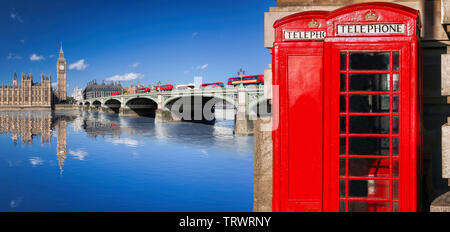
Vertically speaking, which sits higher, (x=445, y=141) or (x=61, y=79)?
(x=61, y=79)

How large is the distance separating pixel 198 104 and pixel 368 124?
146 feet

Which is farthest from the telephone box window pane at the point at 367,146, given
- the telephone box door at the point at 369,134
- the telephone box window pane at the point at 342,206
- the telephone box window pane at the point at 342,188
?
the telephone box window pane at the point at 342,206

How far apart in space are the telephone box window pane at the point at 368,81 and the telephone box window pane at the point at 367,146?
629mm

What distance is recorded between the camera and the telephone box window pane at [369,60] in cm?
386

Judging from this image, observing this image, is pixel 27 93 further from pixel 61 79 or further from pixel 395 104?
pixel 395 104

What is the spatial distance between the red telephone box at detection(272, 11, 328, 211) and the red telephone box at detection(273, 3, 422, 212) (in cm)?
1

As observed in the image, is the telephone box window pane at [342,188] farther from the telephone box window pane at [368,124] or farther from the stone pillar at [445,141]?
the stone pillar at [445,141]

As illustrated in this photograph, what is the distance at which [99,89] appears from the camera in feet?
527

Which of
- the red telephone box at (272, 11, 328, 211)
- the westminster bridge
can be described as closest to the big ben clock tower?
the westminster bridge

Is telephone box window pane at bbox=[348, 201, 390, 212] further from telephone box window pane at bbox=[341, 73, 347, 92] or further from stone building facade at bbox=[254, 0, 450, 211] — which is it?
telephone box window pane at bbox=[341, 73, 347, 92]

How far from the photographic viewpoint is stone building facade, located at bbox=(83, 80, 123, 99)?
15862 centimetres

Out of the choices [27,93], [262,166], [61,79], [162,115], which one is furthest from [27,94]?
[262,166]

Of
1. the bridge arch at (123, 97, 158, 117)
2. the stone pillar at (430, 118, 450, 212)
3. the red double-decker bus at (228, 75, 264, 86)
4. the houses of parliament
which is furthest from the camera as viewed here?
the houses of parliament
